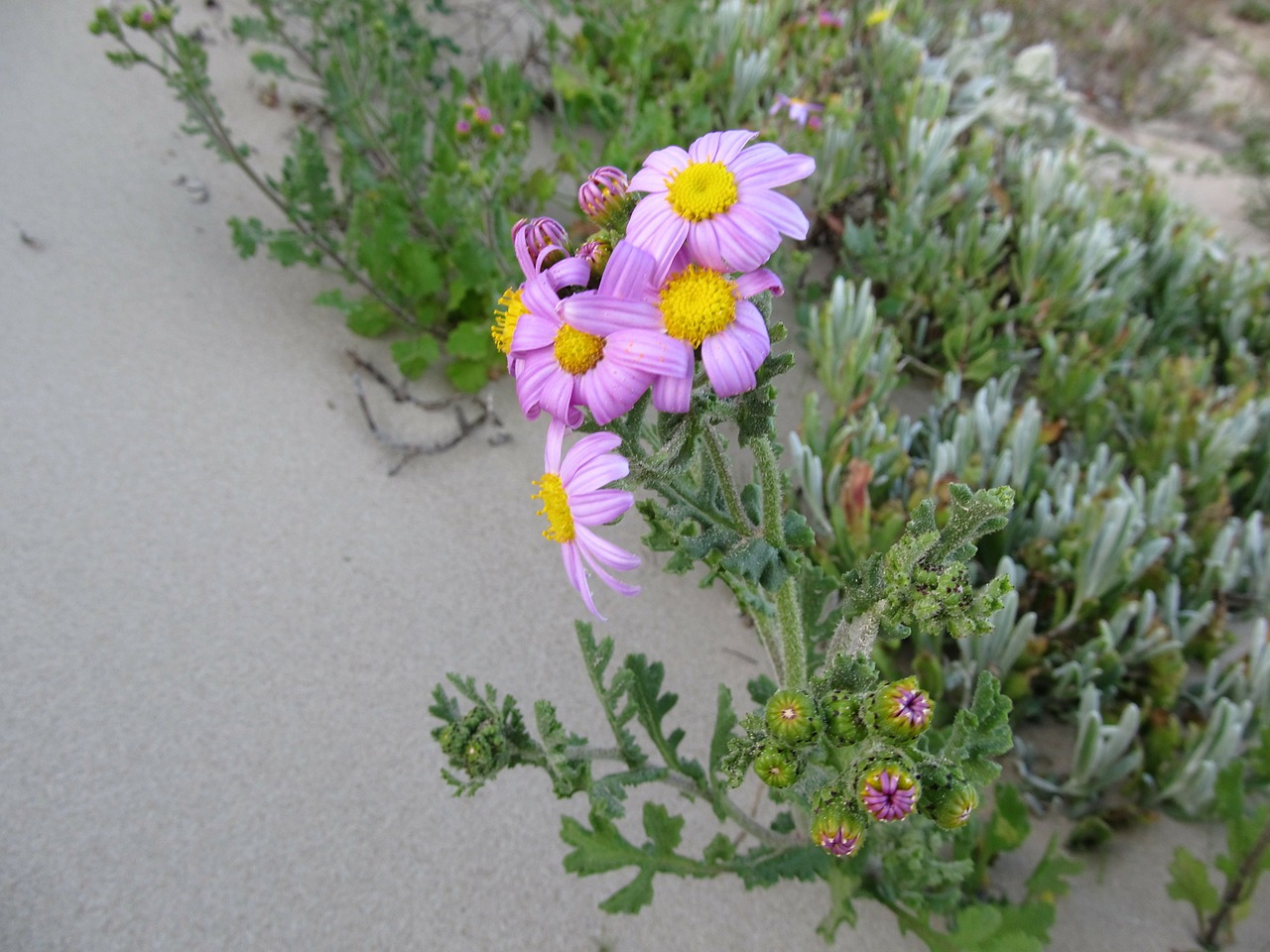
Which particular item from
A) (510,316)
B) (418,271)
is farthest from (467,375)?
(510,316)

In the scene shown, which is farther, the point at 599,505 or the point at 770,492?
the point at 770,492

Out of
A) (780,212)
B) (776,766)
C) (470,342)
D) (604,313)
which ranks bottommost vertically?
(470,342)

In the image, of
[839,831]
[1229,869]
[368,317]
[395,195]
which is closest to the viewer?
[839,831]

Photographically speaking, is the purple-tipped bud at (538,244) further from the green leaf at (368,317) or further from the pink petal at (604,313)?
the green leaf at (368,317)

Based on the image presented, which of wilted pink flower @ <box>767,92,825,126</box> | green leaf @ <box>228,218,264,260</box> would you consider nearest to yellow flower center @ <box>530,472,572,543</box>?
green leaf @ <box>228,218,264,260</box>

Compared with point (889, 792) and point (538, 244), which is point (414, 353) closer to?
point (538, 244)

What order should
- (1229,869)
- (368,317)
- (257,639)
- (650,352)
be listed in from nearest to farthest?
(650,352), (1229,869), (257,639), (368,317)
